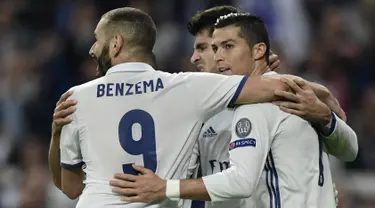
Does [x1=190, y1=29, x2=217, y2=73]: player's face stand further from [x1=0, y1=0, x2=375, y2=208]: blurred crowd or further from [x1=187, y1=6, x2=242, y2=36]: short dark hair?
[x1=0, y1=0, x2=375, y2=208]: blurred crowd

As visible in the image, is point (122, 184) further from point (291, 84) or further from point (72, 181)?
point (291, 84)

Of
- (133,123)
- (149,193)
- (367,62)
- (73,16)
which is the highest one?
(73,16)

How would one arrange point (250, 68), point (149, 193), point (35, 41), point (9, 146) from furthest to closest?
point (35, 41)
point (9, 146)
point (250, 68)
point (149, 193)

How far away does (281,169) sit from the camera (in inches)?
211

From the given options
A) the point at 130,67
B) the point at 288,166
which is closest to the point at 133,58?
the point at 130,67

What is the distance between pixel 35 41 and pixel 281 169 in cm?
749

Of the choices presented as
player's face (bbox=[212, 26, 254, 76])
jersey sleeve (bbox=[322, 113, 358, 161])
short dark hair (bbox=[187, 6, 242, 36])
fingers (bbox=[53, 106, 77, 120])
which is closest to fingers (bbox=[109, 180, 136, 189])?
fingers (bbox=[53, 106, 77, 120])

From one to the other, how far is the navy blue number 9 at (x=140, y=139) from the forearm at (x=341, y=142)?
99 centimetres

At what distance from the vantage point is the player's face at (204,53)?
21.0ft

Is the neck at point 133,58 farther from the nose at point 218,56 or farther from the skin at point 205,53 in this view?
the skin at point 205,53

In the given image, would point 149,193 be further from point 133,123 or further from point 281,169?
point 281,169

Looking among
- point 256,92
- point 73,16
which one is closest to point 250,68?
point 256,92

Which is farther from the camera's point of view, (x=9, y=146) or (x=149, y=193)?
(x=9, y=146)

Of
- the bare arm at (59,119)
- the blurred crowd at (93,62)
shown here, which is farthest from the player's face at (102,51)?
the blurred crowd at (93,62)
